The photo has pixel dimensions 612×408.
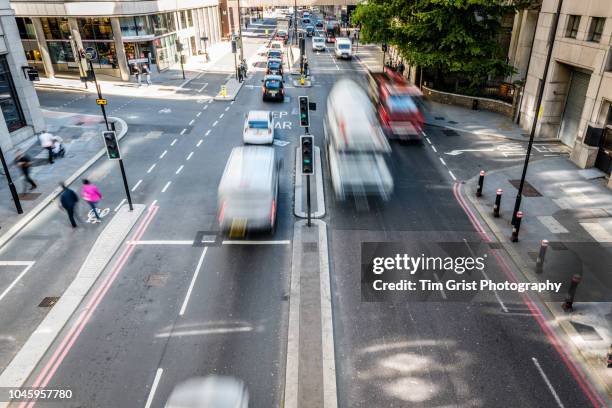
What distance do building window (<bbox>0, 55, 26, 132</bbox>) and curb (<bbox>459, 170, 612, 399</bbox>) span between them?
966 inches

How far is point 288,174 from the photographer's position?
64.7 ft

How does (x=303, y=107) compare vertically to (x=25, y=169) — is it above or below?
above

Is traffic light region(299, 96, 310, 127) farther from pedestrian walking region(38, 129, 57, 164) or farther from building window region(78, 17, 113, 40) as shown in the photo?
building window region(78, 17, 113, 40)

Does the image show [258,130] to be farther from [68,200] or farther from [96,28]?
[96,28]

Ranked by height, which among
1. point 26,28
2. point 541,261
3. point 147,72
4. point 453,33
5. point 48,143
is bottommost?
point 541,261

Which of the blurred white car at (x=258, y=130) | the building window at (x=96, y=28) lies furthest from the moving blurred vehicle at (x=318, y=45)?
the blurred white car at (x=258, y=130)

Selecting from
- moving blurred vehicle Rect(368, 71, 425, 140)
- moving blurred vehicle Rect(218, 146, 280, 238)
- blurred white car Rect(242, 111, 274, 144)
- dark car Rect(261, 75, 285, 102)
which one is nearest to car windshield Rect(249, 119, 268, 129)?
blurred white car Rect(242, 111, 274, 144)

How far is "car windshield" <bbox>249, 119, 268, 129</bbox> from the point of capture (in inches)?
882

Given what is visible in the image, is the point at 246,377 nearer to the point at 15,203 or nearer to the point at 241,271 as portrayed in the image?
the point at 241,271

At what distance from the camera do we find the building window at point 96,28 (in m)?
38.9

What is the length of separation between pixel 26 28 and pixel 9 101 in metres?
23.2

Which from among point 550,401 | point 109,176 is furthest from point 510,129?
point 109,176

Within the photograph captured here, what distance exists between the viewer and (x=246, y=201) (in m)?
13.4

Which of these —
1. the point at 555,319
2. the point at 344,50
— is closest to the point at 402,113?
the point at 555,319
